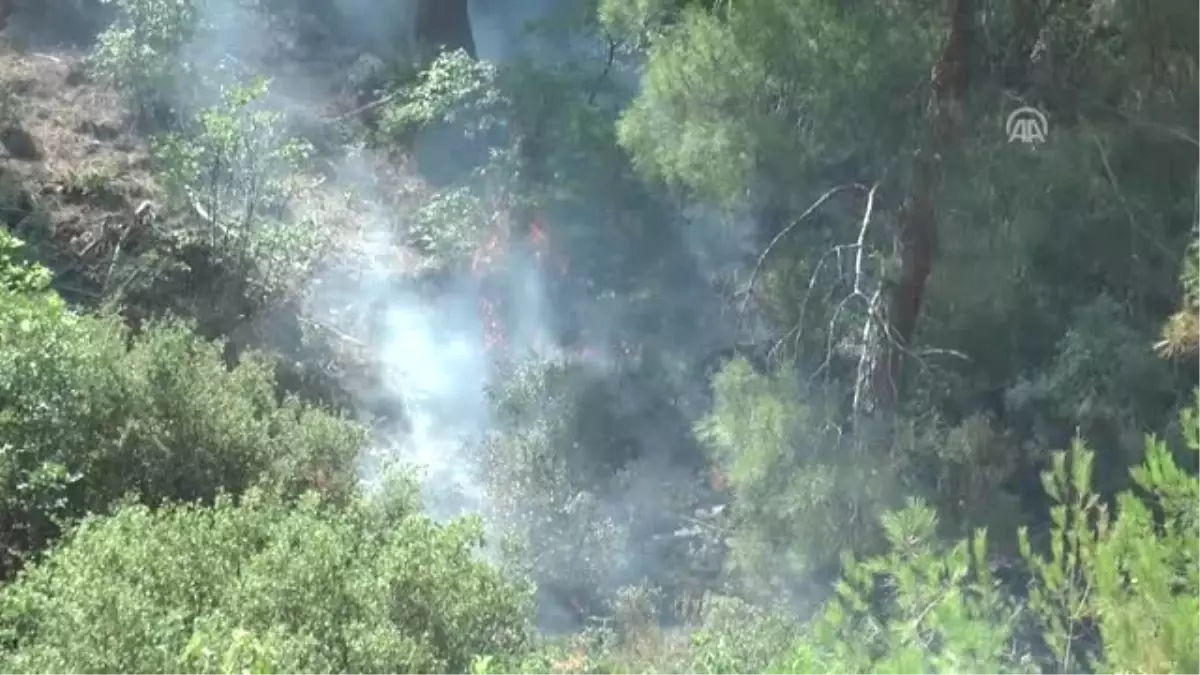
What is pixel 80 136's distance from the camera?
996 centimetres

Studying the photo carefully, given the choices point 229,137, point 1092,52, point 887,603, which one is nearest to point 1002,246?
point 1092,52

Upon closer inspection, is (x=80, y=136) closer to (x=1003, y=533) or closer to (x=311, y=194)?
(x=311, y=194)

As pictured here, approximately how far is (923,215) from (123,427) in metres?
3.46

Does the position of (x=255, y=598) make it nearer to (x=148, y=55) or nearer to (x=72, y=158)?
(x=72, y=158)

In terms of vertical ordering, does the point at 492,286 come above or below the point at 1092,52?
above

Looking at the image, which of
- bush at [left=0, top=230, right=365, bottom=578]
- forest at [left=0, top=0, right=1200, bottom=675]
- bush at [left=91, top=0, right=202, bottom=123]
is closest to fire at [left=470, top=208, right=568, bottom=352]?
forest at [left=0, top=0, right=1200, bottom=675]

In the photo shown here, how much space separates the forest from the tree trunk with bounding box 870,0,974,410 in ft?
0.06

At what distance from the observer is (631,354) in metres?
9.48

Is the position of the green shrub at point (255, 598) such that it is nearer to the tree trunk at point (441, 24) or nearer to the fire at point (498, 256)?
the fire at point (498, 256)

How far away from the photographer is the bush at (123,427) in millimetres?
5582

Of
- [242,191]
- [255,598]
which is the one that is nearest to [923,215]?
[255,598]

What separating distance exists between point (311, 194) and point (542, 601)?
4385mm

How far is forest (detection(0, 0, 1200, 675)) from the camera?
4.41m

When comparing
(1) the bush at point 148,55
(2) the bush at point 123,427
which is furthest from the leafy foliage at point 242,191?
(2) the bush at point 123,427
